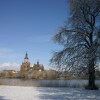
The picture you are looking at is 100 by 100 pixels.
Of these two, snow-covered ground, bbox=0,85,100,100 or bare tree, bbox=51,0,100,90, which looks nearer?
snow-covered ground, bbox=0,85,100,100

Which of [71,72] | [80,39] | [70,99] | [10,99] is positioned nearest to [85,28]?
[80,39]

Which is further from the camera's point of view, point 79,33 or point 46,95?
point 79,33

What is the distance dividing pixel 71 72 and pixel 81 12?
18.1ft

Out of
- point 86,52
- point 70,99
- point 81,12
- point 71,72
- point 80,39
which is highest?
point 81,12

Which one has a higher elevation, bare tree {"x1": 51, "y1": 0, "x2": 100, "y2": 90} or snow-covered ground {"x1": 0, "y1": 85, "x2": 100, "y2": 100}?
bare tree {"x1": 51, "y1": 0, "x2": 100, "y2": 90}

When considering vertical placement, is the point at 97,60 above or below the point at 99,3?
below

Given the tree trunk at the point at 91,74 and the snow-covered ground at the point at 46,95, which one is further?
the tree trunk at the point at 91,74

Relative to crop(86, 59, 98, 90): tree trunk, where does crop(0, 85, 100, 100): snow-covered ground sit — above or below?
below

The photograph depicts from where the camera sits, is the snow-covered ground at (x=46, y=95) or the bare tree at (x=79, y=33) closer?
the snow-covered ground at (x=46, y=95)

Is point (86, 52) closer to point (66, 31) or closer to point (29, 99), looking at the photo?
point (66, 31)

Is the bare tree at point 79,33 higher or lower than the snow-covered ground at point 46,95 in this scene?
higher

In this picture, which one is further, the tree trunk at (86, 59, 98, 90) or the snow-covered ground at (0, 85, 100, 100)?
the tree trunk at (86, 59, 98, 90)

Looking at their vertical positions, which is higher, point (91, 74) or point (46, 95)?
point (91, 74)

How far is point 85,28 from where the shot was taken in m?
21.9
